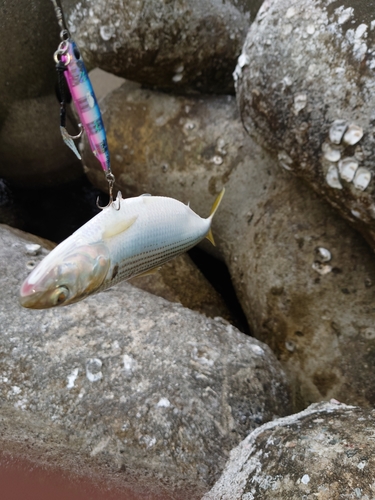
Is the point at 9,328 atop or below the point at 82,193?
atop

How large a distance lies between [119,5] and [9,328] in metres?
1.46

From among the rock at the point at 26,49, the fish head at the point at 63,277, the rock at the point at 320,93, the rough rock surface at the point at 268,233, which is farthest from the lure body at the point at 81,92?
the rock at the point at 26,49

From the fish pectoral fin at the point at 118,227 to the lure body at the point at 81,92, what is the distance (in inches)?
5.9

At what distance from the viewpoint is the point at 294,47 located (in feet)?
5.31

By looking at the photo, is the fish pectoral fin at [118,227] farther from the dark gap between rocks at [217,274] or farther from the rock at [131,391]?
the dark gap between rocks at [217,274]

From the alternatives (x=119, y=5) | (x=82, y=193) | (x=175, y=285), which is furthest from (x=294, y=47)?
(x=82, y=193)

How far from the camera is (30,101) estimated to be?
2816 millimetres

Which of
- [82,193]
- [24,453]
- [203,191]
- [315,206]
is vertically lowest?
[82,193]

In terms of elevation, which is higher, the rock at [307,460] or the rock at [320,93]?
the rock at [320,93]

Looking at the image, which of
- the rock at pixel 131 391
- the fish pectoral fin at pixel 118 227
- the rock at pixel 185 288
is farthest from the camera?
the rock at pixel 185 288

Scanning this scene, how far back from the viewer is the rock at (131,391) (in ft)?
4.68

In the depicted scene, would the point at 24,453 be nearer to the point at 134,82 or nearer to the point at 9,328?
the point at 9,328

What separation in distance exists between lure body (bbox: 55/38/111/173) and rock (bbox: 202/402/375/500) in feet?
2.85

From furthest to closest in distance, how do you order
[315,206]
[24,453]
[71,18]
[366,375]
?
[71,18] → [315,206] → [366,375] → [24,453]
